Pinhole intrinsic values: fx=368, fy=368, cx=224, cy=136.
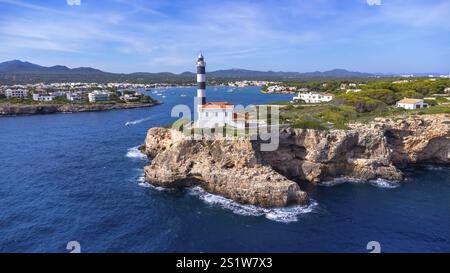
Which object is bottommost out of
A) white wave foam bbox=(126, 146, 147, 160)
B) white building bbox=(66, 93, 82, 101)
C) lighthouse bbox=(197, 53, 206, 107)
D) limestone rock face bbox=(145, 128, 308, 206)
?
white wave foam bbox=(126, 146, 147, 160)

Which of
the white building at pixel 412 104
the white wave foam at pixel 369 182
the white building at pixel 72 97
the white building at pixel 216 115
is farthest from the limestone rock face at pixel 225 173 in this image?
the white building at pixel 72 97

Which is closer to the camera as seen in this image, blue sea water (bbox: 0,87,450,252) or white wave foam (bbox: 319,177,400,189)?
blue sea water (bbox: 0,87,450,252)

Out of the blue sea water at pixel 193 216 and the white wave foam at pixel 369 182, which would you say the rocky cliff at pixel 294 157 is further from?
the blue sea water at pixel 193 216

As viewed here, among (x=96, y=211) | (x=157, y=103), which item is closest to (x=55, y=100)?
(x=157, y=103)

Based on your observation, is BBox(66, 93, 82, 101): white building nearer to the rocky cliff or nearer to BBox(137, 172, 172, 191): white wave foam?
the rocky cliff

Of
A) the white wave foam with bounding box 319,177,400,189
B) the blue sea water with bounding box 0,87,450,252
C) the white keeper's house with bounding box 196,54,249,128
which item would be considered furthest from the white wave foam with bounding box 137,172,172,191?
the white wave foam with bounding box 319,177,400,189

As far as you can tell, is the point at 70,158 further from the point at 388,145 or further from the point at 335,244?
the point at 388,145
